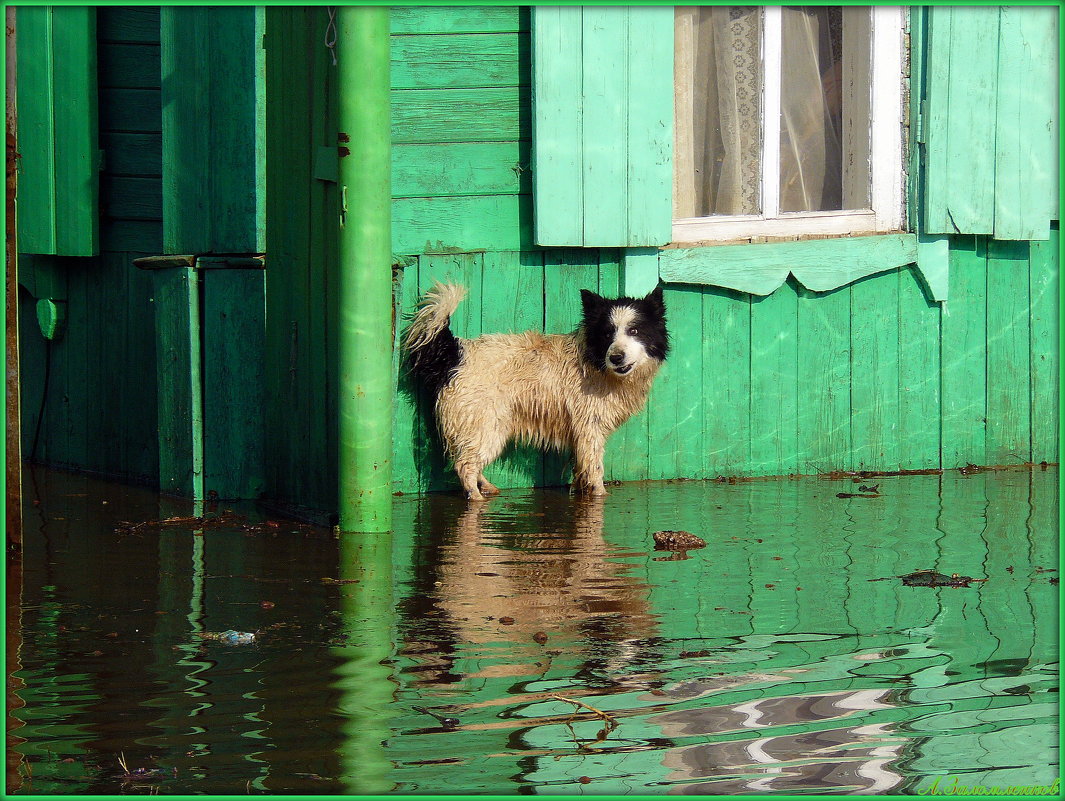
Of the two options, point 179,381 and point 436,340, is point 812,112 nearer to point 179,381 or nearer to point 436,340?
point 436,340

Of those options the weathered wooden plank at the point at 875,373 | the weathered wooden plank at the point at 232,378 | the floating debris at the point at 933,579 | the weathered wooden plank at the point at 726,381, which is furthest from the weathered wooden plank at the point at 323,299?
the weathered wooden plank at the point at 875,373

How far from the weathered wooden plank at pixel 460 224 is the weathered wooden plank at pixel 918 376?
→ 2218mm

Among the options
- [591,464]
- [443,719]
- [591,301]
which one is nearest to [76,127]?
[591,301]

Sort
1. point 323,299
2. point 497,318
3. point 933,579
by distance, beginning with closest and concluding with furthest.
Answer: point 933,579
point 323,299
point 497,318

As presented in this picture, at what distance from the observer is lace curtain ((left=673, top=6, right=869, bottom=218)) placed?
23.4 ft

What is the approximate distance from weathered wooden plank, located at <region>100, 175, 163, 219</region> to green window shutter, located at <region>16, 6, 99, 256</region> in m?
0.12

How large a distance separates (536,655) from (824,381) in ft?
13.0

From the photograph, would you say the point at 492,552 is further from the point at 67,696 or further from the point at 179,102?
the point at 179,102

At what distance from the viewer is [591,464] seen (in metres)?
6.81

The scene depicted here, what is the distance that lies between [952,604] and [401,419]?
3.30 meters

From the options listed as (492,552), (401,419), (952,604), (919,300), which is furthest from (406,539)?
(919,300)

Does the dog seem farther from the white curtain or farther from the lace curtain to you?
the white curtain

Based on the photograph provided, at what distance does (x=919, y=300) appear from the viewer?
7.34 m

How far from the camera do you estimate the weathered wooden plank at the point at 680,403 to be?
7.09m
